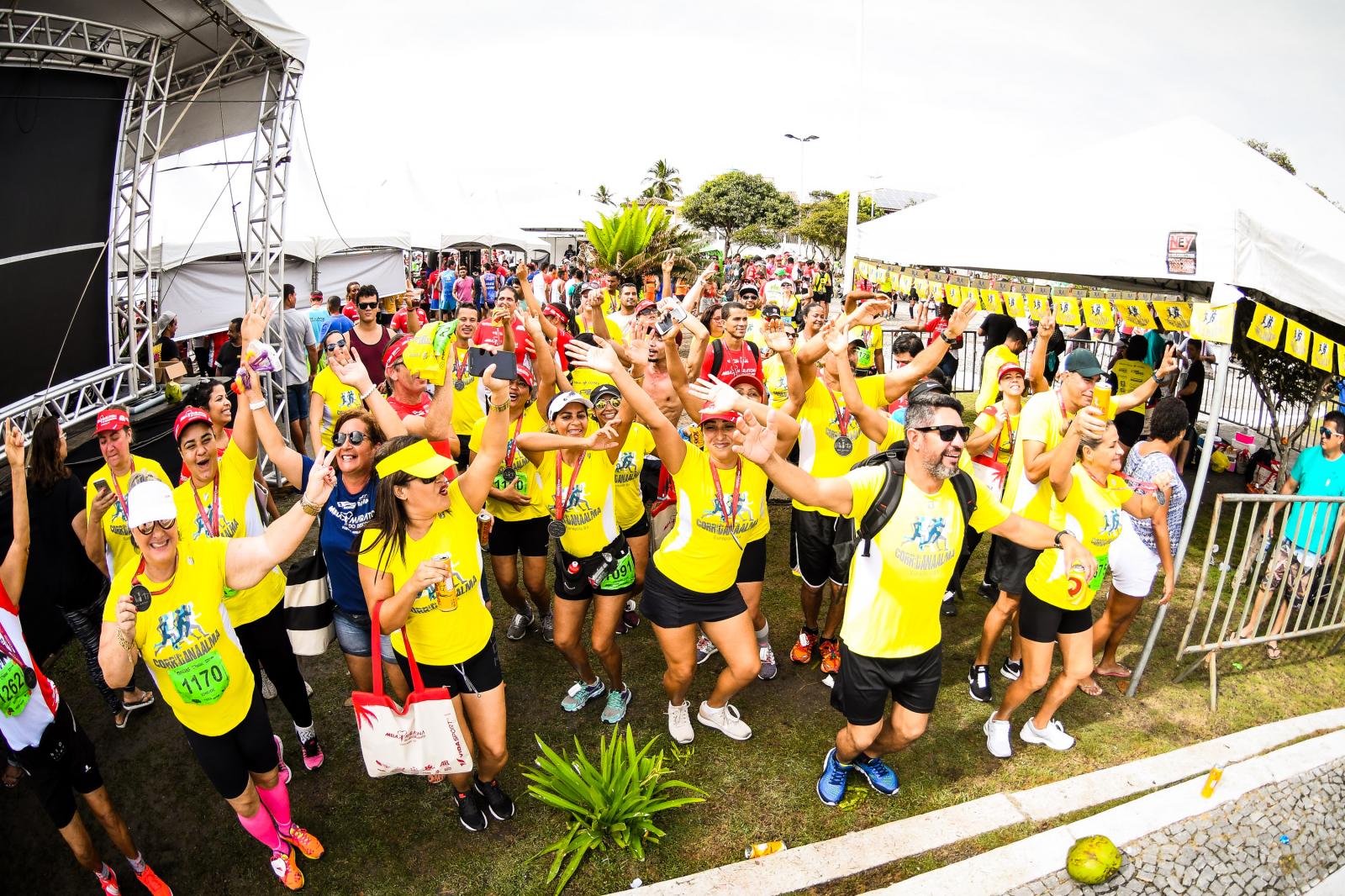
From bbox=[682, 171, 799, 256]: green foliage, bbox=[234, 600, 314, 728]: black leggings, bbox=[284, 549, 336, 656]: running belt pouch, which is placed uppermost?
bbox=[682, 171, 799, 256]: green foliage

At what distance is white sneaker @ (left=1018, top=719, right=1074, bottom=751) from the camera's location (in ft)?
14.3

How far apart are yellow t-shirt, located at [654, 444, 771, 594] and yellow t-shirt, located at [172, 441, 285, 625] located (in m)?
2.10

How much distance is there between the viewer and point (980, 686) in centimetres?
484

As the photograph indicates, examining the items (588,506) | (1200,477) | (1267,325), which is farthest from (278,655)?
(1267,325)

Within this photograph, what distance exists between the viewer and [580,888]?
3.40 m

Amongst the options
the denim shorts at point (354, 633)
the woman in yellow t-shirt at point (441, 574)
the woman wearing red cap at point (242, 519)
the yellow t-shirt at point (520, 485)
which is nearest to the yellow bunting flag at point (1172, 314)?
the yellow t-shirt at point (520, 485)

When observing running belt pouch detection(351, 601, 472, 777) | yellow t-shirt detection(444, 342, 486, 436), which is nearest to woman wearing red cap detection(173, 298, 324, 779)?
running belt pouch detection(351, 601, 472, 777)

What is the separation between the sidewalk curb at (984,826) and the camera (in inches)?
133

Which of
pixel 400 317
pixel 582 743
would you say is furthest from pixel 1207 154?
pixel 400 317

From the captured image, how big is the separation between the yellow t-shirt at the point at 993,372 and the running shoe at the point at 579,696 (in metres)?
4.09

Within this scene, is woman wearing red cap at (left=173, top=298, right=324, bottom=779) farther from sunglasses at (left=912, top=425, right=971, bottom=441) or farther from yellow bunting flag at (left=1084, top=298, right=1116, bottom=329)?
yellow bunting flag at (left=1084, top=298, right=1116, bottom=329)

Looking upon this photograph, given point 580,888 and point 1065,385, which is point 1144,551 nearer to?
point 1065,385

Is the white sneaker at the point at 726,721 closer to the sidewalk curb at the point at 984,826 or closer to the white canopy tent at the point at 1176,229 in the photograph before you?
the sidewalk curb at the point at 984,826

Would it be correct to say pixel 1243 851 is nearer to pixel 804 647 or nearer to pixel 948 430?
pixel 804 647
